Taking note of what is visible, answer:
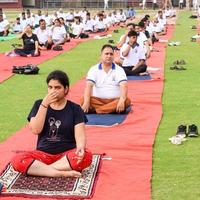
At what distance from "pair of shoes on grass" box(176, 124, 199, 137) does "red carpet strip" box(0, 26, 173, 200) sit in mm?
331

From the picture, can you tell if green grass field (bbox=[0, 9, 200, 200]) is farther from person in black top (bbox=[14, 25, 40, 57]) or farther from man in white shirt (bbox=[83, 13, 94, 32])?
man in white shirt (bbox=[83, 13, 94, 32])

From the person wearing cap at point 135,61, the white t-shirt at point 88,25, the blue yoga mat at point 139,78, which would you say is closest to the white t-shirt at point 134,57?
the person wearing cap at point 135,61

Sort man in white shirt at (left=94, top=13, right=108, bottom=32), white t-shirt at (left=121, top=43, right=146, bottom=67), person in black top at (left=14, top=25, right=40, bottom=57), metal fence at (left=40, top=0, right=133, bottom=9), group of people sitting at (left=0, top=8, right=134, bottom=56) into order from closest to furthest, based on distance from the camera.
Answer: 1. white t-shirt at (left=121, top=43, right=146, bottom=67)
2. person in black top at (left=14, top=25, right=40, bottom=57)
3. group of people sitting at (left=0, top=8, right=134, bottom=56)
4. man in white shirt at (left=94, top=13, right=108, bottom=32)
5. metal fence at (left=40, top=0, right=133, bottom=9)

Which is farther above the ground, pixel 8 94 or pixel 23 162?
pixel 23 162

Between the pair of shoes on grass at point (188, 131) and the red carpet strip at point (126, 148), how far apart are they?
331 mm

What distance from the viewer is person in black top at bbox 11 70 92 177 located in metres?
4.96

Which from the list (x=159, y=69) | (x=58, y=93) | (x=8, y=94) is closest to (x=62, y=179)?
(x=58, y=93)

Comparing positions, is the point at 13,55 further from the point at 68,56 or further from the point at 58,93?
the point at 58,93

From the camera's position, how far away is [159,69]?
499 inches

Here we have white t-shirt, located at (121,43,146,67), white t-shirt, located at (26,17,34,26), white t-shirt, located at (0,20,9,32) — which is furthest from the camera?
→ white t-shirt, located at (26,17,34,26)

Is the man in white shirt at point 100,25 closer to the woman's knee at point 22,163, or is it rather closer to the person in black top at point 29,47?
the person in black top at point 29,47

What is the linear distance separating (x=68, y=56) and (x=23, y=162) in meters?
11.2

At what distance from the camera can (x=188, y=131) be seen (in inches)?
263

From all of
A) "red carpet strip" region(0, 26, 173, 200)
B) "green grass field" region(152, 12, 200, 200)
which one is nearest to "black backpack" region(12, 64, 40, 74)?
"green grass field" region(152, 12, 200, 200)
